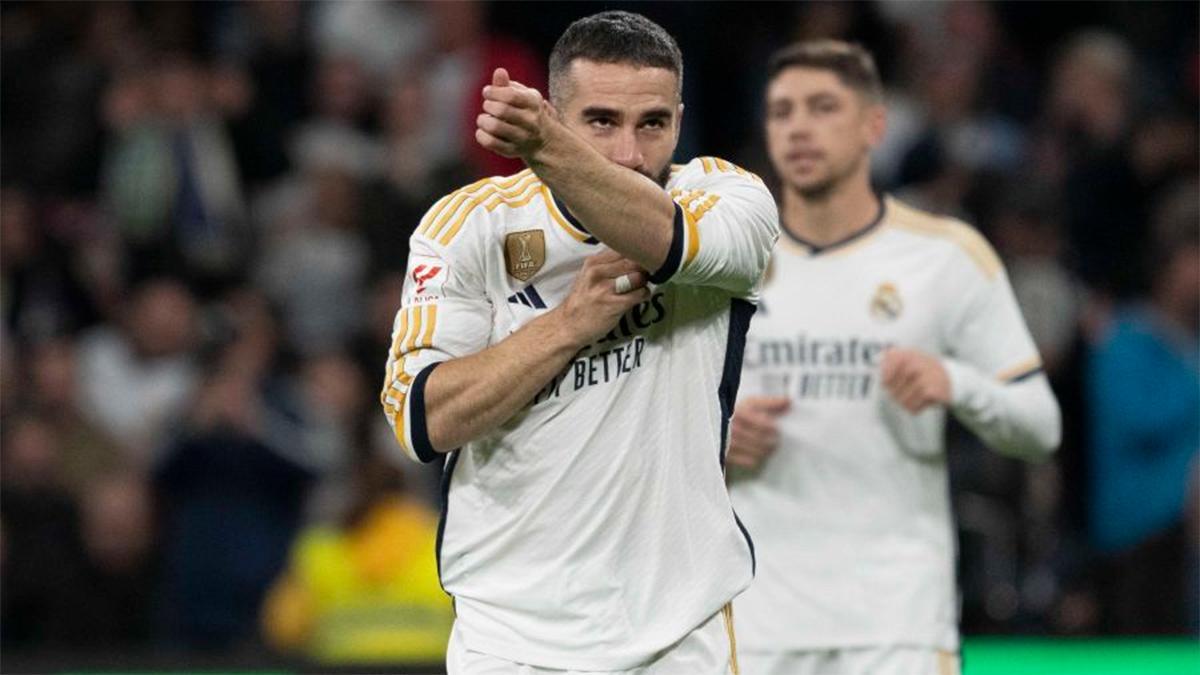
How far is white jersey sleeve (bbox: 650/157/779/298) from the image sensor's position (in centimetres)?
358

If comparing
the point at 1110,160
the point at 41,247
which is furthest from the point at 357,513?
the point at 1110,160

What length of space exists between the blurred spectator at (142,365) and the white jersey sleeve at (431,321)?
5628 millimetres

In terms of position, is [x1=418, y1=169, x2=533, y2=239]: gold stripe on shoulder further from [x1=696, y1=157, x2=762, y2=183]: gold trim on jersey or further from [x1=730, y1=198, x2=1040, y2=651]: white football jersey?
[x1=730, y1=198, x2=1040, y2=651]: white football jersey

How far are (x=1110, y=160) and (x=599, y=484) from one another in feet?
21.6

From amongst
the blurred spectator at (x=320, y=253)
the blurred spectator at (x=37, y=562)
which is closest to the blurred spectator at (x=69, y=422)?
the blurred spectator at (x=37, y=562)

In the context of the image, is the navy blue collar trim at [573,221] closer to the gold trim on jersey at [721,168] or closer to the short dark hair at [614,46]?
the short dark hair at [614,46]

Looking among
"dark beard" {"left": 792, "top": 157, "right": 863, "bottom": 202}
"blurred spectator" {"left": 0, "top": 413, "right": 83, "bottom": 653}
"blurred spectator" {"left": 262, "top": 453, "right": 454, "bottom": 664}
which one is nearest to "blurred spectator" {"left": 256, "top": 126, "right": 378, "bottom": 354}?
"blurred spectator" {"left": 0, "top": 413, "right": 83, "bottom": 653}

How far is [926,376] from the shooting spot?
5.03m

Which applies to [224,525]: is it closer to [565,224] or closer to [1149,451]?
[1149,451]

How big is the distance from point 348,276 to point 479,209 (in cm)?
620

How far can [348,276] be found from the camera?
992cm

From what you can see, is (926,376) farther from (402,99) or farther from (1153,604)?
(402,99)

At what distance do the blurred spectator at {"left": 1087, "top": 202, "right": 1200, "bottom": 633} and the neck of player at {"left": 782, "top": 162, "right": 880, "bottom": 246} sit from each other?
9.89ft

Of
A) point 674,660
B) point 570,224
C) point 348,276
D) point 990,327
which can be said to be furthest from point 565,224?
point 348,276
